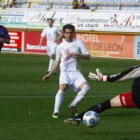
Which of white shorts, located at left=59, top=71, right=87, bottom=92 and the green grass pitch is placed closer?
the green grass pitch

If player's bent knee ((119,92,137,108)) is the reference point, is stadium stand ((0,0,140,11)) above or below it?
above

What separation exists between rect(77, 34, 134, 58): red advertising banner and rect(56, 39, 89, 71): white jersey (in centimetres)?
2145

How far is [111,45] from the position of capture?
35688 mm

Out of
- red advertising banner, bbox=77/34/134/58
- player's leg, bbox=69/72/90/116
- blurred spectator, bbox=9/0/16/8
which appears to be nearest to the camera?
player's leg, bbox=69/72/90/116

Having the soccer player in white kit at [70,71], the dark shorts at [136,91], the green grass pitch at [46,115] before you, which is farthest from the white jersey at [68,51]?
the dark shorts at [136,91]

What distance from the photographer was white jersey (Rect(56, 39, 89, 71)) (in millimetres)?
13031

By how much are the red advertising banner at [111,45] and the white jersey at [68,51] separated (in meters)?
21.4

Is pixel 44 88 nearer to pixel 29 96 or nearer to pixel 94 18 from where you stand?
pixel 29 96

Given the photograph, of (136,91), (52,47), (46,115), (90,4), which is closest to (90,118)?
(136,91)

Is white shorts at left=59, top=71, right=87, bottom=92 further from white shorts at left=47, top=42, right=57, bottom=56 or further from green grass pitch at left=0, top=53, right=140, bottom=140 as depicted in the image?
white shorts at left=47, top=42, right=57, bottom=56

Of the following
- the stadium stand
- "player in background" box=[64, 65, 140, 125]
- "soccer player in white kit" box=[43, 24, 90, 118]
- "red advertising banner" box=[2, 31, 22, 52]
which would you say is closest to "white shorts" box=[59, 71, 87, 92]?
"soccer player in white kit" box=[43, 24, 90, 118]

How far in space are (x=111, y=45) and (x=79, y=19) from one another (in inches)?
242

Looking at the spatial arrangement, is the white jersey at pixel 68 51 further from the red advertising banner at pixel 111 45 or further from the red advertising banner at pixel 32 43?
the red advertising banner at pixel 32 43

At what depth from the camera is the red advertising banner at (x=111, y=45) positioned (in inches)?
1368
